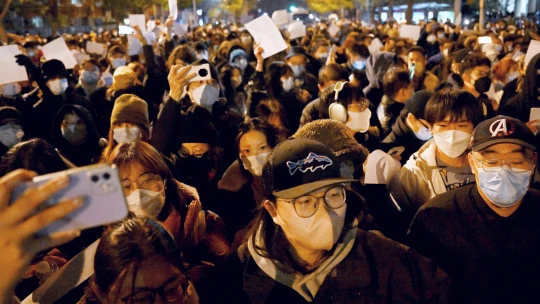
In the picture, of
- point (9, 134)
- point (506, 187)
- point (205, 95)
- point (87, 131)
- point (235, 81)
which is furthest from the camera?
point (235, 81)

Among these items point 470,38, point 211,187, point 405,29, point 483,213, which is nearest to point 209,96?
point 211,187

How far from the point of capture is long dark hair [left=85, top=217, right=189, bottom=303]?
7.02ft

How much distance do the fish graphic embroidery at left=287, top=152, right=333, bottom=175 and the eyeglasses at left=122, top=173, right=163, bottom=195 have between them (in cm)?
116

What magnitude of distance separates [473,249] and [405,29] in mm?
12598

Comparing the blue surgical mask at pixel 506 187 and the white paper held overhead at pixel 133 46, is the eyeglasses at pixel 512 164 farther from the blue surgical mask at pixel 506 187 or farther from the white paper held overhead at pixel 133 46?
the white paper held overhead at pixel 133 46

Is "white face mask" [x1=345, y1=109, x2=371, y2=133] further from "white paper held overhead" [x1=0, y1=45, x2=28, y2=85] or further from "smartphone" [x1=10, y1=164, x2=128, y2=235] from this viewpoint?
"white paper held overhead" [x1=0, y1=45, x2=28, y2=85]

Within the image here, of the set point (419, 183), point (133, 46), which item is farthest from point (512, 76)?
point (133, 46)

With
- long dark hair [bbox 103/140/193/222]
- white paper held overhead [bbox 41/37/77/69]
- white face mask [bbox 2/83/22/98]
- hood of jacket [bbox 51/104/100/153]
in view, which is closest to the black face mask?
hood of jacket [bbox 51/104/100/153]

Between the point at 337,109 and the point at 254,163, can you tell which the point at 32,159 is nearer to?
the point at 254,163

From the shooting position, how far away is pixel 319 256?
7.60 ft

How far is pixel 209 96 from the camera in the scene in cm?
550

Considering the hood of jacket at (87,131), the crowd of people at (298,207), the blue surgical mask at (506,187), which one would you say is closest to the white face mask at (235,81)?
the crowd of people at (298,207)

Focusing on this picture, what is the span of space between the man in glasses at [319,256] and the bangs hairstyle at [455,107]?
147cm

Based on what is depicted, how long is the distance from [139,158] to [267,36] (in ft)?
15.5
